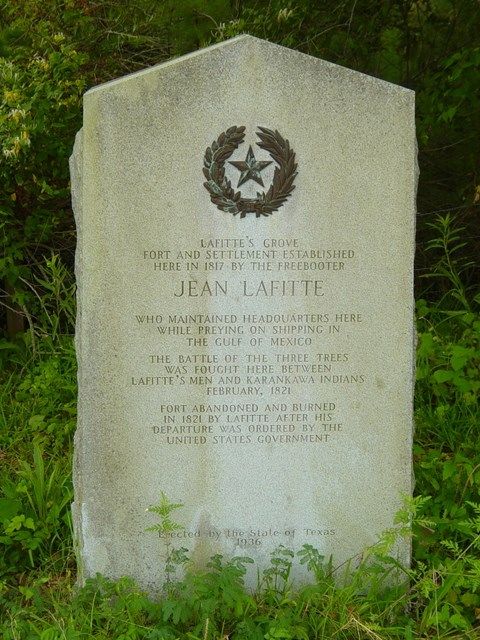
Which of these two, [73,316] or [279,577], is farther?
[73,316]

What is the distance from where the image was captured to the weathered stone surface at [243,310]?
2840 mm

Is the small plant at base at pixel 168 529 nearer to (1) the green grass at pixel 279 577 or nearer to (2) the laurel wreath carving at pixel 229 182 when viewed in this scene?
(1) the green grass at pixel 279 577

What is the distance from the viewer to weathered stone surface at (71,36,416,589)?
2.84 meters

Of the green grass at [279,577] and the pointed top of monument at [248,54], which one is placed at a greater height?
the pointed top of monument at [248,54]

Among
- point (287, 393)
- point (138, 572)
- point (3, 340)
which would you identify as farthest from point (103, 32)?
point (138, 572)

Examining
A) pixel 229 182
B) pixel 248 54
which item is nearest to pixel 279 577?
pixel 229 182

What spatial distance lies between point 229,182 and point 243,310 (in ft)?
1.50

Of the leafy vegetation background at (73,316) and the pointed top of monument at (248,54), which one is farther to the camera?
the leafy vegetation background at (73,316)

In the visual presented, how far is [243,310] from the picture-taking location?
2.99m

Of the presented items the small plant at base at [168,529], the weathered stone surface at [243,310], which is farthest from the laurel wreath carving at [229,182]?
the small plant at base at [168,529]

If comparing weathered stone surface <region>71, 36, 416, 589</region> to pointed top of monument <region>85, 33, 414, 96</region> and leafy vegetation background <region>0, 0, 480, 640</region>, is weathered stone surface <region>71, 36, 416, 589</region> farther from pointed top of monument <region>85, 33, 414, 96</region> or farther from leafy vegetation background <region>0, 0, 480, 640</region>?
leafy vegetation background <region>0, 0, 480, 640</region>

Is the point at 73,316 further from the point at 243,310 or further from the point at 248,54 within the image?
the point at 248,54

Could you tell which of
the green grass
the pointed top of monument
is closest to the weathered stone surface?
the pointed top of monument

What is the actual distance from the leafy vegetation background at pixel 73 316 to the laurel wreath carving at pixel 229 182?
1156mm
